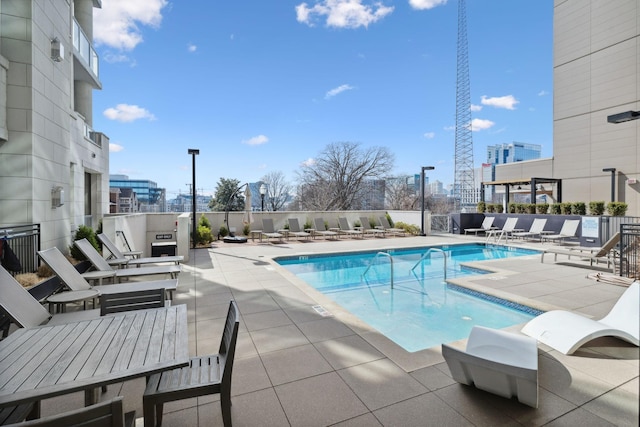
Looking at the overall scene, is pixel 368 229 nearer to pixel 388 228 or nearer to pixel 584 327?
pixel 388 228

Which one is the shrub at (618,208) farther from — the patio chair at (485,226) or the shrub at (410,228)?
the shrub at (410,228)

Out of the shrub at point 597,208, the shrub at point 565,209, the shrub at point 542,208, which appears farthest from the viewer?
the shrub at point 542,208

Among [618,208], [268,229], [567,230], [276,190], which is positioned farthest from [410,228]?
[276,190]

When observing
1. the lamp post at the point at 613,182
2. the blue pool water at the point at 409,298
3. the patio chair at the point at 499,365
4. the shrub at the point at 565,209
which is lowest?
the blue pool water at the point at 409,298

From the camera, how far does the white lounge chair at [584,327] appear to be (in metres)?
2.82

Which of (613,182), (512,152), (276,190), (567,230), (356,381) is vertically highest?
(512,152)

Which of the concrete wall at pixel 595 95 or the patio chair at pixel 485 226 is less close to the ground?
the concrete wall at pixel 595 95

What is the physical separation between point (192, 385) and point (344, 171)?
86.4 feet

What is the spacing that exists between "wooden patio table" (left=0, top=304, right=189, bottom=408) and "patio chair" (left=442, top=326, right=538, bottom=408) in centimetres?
193

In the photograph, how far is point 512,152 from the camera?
2598 inches

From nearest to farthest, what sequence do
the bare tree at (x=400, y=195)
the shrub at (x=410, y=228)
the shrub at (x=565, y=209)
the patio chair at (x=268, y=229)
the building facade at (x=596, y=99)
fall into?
1. the patio chair at (x=268, y=229)
2. the shrub at (x=565, y=209)
3. the shrub at (x=410, y=228)
4. the building facade at (x=596, y=99)
5. the bare tree at (x=400, y=195)

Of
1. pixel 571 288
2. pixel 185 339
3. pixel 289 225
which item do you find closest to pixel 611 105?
pixel 571 288

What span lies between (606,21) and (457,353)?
910 inches

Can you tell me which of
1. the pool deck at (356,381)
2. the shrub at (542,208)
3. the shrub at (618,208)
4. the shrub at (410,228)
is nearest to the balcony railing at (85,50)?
the pool deck at (356,381)
